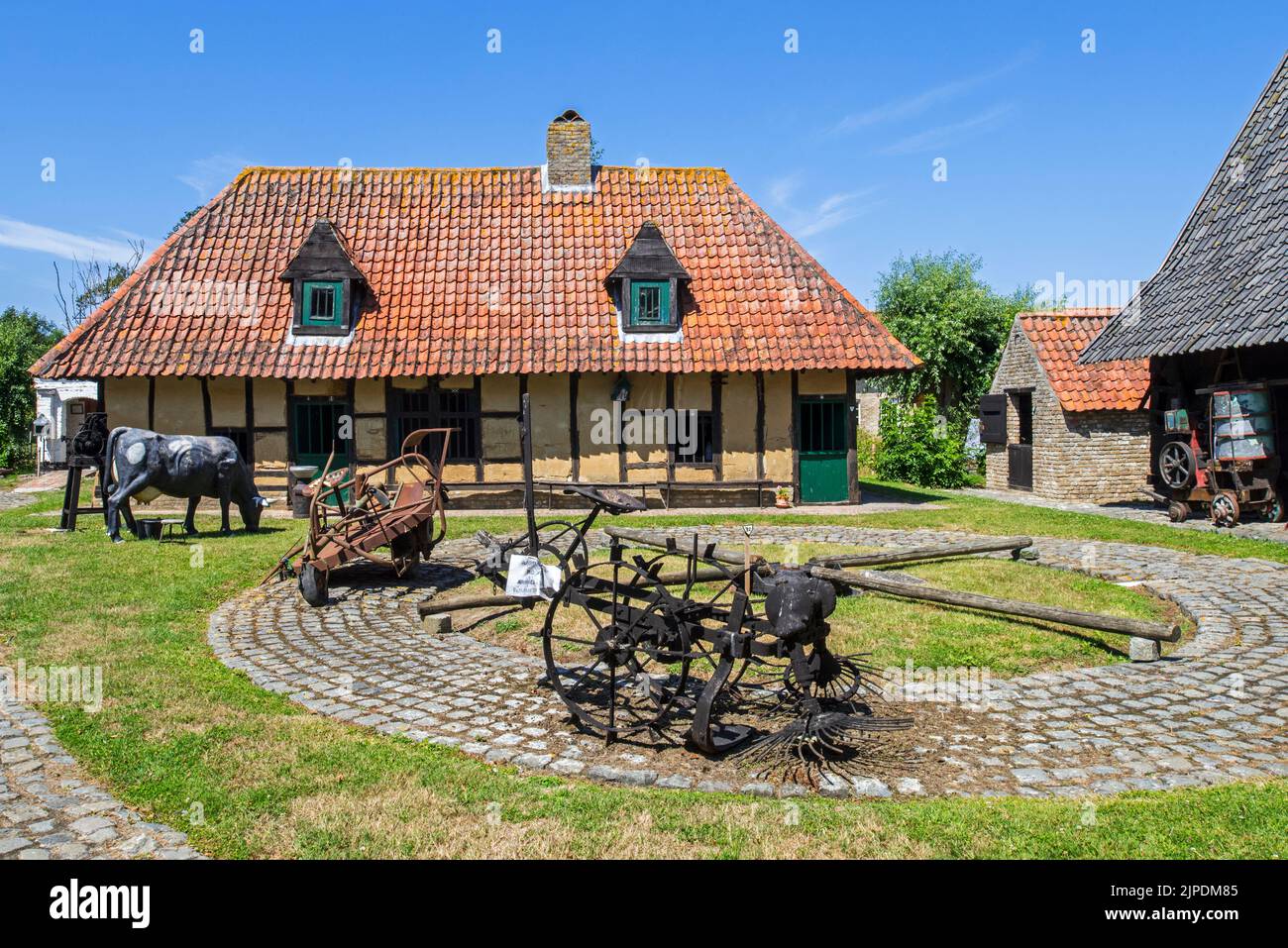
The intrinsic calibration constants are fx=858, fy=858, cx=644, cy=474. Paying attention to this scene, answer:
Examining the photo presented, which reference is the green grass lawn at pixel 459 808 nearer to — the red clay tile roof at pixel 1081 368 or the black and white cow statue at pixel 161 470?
the black and white cow statue at pixel 161 470

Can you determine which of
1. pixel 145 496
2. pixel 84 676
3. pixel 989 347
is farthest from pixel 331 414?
pixel 989 347

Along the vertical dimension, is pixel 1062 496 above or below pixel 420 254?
below

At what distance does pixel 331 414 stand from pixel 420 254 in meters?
3.91

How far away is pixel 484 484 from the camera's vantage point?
1658cm

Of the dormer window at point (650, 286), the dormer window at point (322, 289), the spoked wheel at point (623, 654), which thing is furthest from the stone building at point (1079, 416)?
the spoked wheel at point (623, 654)

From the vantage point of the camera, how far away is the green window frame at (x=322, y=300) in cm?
1670

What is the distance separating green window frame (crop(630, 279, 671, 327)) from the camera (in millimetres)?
16984

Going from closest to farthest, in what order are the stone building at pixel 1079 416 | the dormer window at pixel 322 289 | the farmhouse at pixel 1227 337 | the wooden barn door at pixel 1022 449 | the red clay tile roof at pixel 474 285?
the farmhouse at pixel 1227 337 → the red clay tile roof at pixel 474 285 → the dormer window at pixel 322 289 → the stone building at pixel 1079 416 → the wooden barn door at pixel 1022 449

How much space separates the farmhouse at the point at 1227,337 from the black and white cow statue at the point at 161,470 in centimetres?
1526

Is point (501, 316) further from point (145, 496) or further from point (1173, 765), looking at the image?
→ point (1173, 765)

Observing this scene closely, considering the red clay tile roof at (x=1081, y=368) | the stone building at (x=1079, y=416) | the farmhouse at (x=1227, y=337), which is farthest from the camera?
the stone building at (x=1079, y=416)

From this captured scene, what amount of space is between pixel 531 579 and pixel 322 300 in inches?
529

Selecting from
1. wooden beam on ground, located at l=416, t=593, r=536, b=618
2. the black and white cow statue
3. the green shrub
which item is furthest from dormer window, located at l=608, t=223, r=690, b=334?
wooden beam on ground, located at l=416, t=593, r=536, b=618

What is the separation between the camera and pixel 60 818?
3.93m
